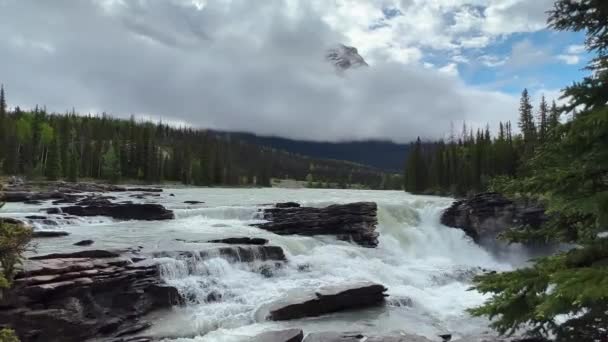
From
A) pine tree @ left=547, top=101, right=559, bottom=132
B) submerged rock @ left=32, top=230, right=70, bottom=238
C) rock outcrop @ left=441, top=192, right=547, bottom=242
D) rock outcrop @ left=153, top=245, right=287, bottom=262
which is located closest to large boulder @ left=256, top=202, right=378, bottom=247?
rock outcrop @ left=153, top=245, right=287, bottom=262

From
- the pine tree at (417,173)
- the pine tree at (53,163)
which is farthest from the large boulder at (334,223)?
the pine tree at (417,173)

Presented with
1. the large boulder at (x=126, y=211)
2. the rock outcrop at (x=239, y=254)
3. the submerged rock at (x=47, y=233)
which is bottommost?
the rock outcrop at (x=239, y=254)

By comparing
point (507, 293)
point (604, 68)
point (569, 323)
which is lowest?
point (569, 323)

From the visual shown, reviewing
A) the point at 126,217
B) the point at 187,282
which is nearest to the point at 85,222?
the point at 126,217

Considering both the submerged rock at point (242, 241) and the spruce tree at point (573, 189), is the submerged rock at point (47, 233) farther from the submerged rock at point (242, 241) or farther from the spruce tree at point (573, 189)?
the spruce tree at point (573, 189)

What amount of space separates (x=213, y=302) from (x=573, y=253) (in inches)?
642

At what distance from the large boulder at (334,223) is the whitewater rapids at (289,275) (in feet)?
4.86

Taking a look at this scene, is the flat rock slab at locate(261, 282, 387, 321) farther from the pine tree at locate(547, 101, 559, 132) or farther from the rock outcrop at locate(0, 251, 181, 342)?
the pine tree at locate(547, 101, 559, 132)

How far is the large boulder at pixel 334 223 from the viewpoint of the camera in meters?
35.6

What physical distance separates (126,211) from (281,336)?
99.7 ft

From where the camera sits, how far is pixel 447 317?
19.1m

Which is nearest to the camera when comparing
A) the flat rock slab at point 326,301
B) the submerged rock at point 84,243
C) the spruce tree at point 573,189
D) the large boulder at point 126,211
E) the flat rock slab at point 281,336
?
the spruce tree at point 573,189

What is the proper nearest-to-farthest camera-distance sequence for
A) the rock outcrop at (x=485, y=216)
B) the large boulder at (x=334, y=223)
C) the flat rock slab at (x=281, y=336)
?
1. the flat rock slab at (x=281, y=336)
2. the large boulder at (x=334, y=223)
3. the rock outcrop at (x=485, y=216)

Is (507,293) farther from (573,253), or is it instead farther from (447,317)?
(447,317)
